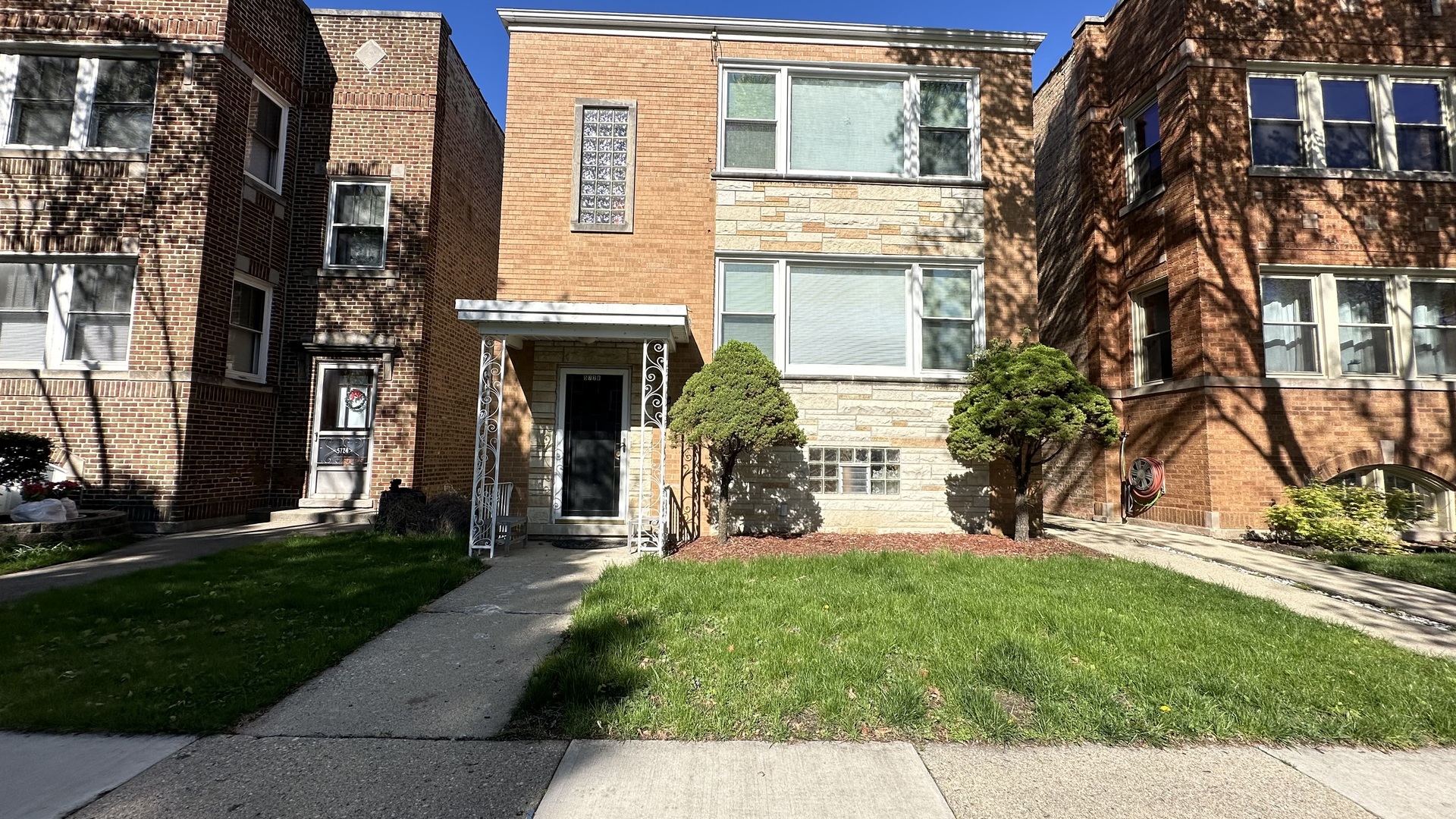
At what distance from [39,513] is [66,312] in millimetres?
3446

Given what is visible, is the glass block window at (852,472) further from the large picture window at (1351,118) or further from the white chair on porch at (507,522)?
the large picture window at (1351,118)

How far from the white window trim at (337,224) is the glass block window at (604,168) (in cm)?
453

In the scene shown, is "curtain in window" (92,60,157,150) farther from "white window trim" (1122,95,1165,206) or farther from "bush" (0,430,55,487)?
"white window trim" (1122,95,1165,206)

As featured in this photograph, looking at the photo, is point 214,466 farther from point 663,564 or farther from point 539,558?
point 663,564

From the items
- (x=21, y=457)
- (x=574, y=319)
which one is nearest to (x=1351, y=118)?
(x=574, y=319)

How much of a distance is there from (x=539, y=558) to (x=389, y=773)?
4.74 m

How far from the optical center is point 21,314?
8992mm

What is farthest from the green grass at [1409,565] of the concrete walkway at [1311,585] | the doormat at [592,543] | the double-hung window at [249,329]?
the double-hung window at [249,329]

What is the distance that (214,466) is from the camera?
364 inches

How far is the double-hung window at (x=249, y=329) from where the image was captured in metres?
9.89

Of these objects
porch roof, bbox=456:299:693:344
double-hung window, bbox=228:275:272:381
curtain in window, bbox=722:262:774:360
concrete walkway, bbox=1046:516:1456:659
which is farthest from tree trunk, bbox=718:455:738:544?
double-hung window, bbox=228:275:272:381

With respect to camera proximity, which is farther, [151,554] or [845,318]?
[845,318]

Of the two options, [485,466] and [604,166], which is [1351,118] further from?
[485,466]

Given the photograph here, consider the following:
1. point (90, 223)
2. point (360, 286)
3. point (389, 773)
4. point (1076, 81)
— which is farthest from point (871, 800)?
point (1076, 81)
